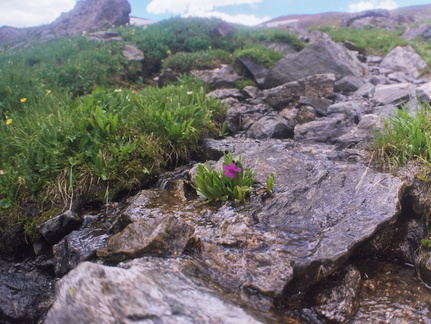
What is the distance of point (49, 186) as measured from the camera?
14.6 feet

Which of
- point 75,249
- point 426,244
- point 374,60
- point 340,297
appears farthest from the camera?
point 374,60

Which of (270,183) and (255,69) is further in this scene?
(255,69)

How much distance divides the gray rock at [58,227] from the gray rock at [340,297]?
115 inches

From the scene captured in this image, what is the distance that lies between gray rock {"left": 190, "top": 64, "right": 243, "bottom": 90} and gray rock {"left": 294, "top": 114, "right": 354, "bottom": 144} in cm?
402

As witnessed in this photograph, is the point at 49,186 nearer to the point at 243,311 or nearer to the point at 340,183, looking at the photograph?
the point at 243,311

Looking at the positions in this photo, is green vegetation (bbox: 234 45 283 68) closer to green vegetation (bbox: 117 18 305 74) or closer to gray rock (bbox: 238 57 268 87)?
gray rock (bbox: 238 57 268 87)

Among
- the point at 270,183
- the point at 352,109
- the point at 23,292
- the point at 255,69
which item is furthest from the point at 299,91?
the point at 23,292

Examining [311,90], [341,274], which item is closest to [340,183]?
[341,274]

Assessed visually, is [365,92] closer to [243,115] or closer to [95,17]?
[243,115]

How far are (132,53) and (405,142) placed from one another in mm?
9872

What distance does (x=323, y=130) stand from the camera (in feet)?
20.6

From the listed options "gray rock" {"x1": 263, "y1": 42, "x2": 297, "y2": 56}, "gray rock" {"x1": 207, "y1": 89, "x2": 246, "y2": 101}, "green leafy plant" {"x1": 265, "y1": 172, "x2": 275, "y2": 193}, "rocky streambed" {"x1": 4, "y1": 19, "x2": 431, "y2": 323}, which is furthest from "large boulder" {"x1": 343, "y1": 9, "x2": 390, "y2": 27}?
"green leafy plant" {"x1": 265, "y1": 172, "x2": 275, "y2": 193}

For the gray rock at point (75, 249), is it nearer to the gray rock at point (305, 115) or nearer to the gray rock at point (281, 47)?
the gray rock at point (305, 115)

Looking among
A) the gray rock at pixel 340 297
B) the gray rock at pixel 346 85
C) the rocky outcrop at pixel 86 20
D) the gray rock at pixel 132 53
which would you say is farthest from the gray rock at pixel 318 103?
the rocky outcrop at pixel 86 20
